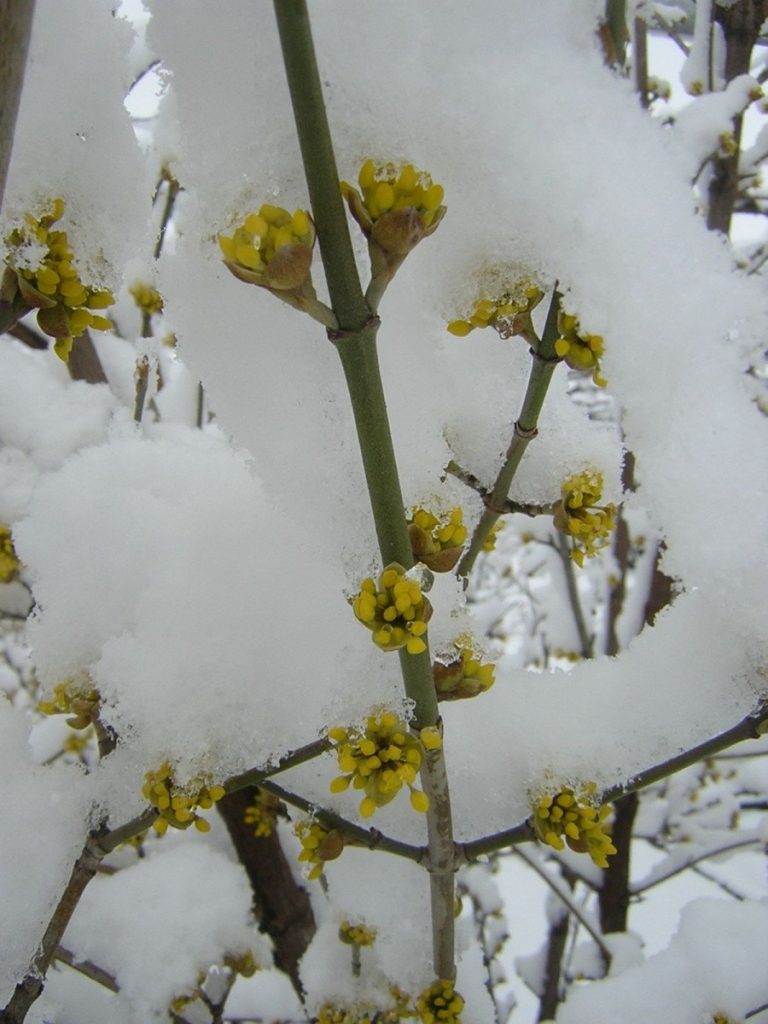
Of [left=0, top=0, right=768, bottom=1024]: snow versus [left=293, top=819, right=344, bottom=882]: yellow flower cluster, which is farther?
[left=293, top=819, right=344, bottom=882]: yellow flower cluster

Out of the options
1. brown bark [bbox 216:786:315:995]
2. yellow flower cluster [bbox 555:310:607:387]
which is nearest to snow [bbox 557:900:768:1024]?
brown bark [bbox 216:786:315:995]

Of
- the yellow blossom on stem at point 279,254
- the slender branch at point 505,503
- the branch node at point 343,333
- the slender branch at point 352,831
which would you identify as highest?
the slender branch at point 505,503

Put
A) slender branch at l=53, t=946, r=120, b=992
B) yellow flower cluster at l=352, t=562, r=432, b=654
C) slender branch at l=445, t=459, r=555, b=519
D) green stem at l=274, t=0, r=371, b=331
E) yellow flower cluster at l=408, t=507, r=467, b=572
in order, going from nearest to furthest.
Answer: green stem at l=274, t=0, r=371, b=331 < yellow flower cluster at l=352, t=562, r=432, b=654 < yellow flower cluster at l=408, t=507, r=467, b=572 < slender branch at l=445, t=459, r=555, b=519 < slender branch at l=53, t=946, r=120, b=992

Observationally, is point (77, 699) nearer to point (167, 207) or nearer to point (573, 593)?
point (167, 207)

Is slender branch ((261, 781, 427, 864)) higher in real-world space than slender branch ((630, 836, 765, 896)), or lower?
lower

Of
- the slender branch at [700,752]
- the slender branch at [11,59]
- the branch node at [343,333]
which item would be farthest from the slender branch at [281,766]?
the slender branch at [11,59]

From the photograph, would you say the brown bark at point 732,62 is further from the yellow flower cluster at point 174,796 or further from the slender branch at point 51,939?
the slender branch at point 51,939

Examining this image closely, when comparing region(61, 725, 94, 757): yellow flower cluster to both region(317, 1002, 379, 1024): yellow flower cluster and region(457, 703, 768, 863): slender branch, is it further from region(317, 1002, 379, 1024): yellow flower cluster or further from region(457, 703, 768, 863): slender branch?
region(457, 703, 768, 863): slender branch

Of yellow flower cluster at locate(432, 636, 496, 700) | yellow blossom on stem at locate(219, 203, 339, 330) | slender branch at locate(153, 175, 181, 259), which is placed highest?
slender branch at locate(153, 175, 181, 259)
